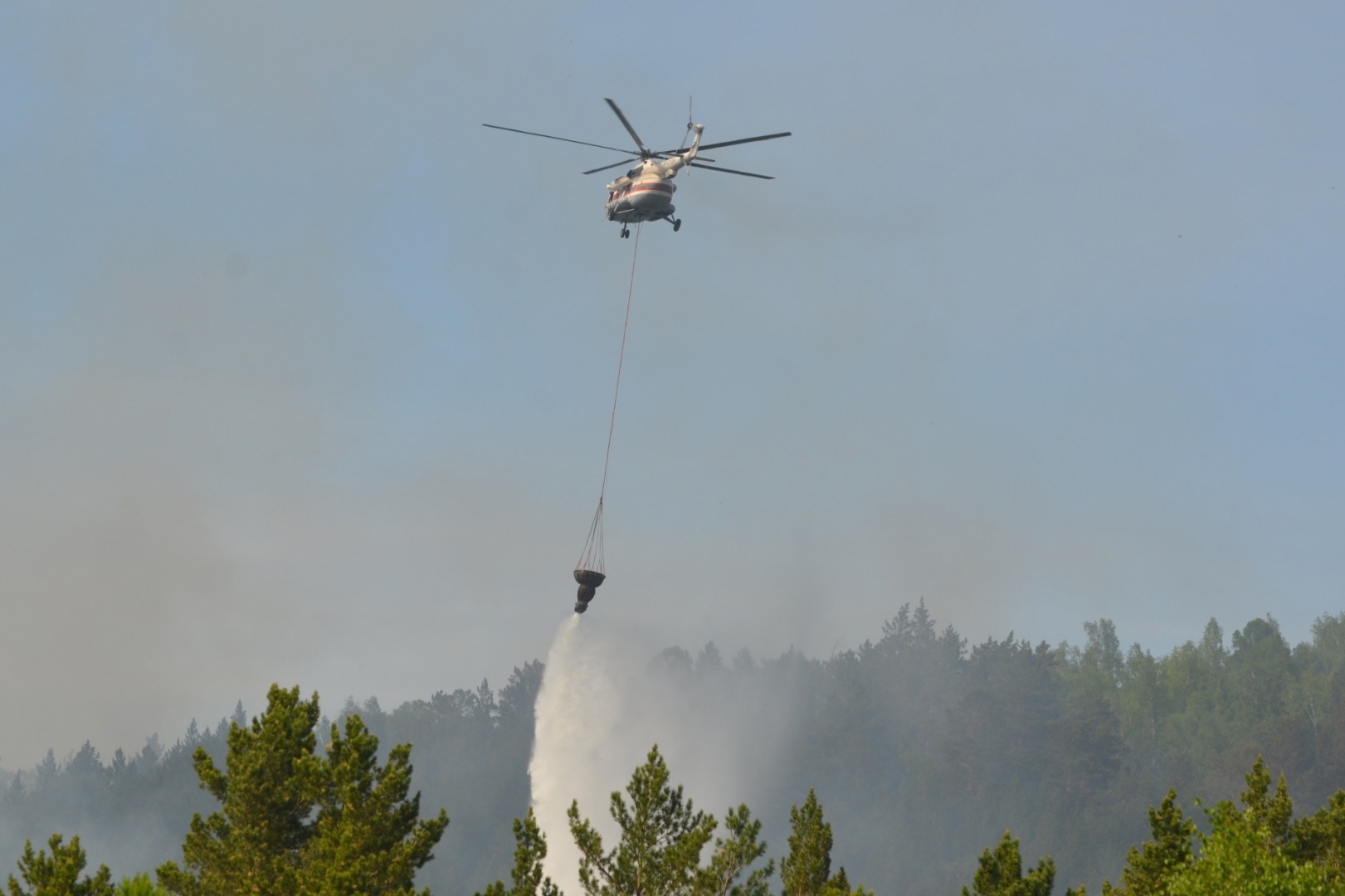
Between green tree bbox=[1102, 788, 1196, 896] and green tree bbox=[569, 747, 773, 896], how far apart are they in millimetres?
10772

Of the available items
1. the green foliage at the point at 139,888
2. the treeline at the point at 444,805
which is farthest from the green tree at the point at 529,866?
the treeline at the point at 444,805

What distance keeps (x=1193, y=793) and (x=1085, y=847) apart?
44.1 feet

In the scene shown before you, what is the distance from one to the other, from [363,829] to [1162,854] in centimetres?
2197

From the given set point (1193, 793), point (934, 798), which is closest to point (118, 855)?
point (934, 798)

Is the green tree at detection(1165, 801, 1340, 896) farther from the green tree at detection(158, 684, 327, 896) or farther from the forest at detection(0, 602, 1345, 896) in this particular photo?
the forest at detection(0, 602, 1345, 896)

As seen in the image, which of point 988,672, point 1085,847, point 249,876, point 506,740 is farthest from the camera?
point 506,740

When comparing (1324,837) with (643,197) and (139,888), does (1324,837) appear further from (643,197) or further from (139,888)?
(139,888)

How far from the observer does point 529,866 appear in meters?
39.5

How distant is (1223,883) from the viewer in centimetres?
3838

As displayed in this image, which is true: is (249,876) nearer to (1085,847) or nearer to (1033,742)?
(1085,847)

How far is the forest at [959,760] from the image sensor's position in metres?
148

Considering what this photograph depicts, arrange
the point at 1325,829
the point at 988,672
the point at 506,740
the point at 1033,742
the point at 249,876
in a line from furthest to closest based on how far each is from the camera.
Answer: the point at 506,740, the point at 988,672, the point at 1033,742, the point at 1325,829, the point at 249,876

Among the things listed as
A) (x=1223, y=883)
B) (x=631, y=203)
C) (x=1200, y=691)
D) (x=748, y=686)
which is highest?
(x=748, y=686)

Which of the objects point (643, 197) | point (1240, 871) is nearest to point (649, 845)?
point (1240, 871)
